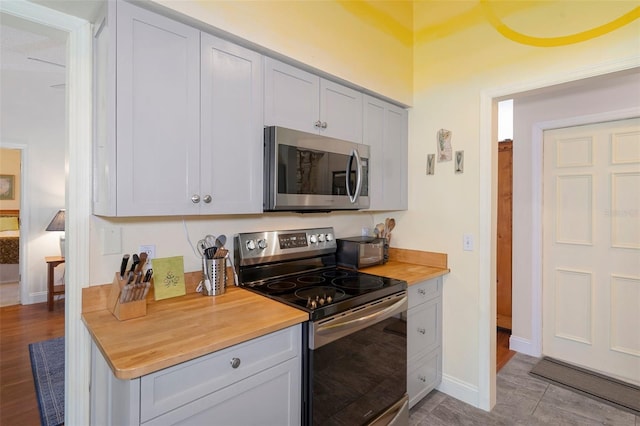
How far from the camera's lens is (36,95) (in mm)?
4355

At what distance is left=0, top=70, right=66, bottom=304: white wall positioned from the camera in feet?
13.9

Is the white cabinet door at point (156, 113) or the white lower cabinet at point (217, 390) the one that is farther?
the white cabinet door at point (156, 113)

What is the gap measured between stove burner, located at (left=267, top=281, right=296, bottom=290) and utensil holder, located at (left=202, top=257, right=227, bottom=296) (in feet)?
0.90

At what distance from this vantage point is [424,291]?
7.28ft

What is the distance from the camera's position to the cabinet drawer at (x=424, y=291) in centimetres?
211

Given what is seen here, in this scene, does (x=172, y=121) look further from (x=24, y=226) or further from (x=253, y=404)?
(x=24, y=226)

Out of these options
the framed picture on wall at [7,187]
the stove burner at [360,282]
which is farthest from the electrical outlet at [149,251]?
the framed picture on wall at [7,187]

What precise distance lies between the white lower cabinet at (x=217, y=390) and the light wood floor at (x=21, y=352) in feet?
4.22

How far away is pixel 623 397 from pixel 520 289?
99cm

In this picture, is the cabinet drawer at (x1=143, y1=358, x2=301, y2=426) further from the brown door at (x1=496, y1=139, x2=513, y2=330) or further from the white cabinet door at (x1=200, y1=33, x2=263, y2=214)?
the brown door at (x1=496, y1=139, x2=513, y2=330)

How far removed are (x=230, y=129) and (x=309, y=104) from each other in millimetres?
544

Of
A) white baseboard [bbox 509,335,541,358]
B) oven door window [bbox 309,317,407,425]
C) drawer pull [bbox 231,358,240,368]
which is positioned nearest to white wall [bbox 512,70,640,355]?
white baseboard [bbox 509,335,541,358]

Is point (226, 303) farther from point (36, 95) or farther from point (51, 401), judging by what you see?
point (36, 95)

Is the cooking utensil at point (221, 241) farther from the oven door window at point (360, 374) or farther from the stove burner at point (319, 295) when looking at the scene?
the oven door window at point (360, 374)
